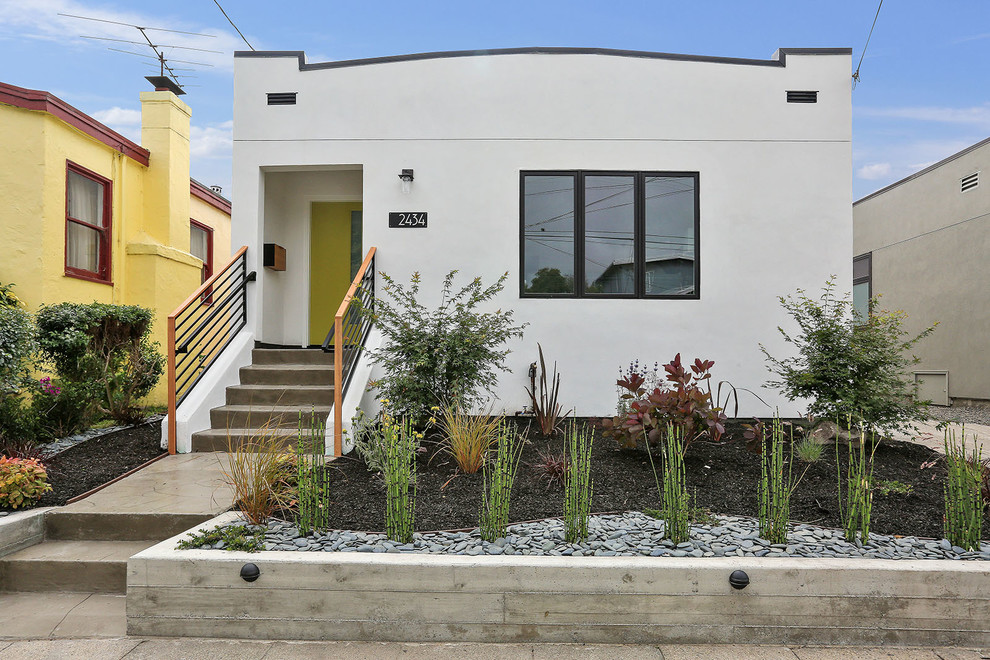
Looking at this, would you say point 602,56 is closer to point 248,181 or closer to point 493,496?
point 248,181

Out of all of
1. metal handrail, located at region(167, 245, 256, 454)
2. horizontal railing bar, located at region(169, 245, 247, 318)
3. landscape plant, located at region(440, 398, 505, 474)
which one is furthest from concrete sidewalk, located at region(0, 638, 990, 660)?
horizontal railing bar, located at region(169, 245, 247, 318)

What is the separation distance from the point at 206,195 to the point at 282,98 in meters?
5.35

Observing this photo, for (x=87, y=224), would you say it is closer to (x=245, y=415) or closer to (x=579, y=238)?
(x=245, y=415)

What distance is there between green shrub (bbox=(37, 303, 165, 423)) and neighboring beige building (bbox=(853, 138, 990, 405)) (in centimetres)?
1205

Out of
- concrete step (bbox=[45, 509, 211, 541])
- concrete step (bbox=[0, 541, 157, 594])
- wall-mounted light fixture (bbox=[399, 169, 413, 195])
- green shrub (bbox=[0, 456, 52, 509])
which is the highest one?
wall-mounted light fixture (bbox=[399, 169, 413, 195])

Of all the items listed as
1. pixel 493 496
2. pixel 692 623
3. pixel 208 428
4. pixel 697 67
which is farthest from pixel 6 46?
pixel 692 623

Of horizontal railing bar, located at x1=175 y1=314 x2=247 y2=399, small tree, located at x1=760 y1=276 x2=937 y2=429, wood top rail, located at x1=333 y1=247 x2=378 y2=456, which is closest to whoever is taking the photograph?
small tree, located at x1=760 y1=276 x2=937 y2=429

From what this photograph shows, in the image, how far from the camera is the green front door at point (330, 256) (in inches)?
283

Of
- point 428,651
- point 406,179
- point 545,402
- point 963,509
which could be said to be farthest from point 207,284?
point 963,509

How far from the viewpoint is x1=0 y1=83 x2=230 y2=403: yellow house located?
6484 millimetres

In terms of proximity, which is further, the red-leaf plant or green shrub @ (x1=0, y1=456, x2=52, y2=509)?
the red-leaf plant

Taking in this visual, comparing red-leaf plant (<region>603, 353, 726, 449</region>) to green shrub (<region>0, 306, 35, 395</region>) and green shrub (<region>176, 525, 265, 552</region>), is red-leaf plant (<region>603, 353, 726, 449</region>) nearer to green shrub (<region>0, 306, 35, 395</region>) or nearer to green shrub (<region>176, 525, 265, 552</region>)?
green shrub (<region>176, 525, 265, 552</region>)

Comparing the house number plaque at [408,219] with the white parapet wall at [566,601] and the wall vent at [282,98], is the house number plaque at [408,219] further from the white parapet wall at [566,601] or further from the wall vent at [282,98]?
the white parapet wall at [566,601]

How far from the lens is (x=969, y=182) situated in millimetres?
10461
